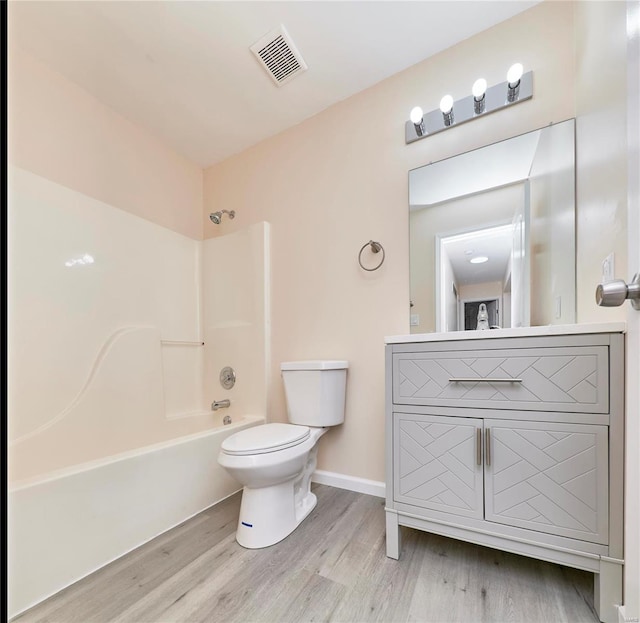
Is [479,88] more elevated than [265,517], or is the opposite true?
[479,88]

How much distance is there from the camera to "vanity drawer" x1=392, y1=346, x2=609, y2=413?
36.2 inches

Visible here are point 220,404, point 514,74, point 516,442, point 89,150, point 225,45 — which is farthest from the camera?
point 220,404

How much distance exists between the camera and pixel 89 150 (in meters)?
1.93

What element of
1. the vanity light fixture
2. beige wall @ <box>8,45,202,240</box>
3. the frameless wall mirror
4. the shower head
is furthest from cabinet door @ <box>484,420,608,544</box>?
beige wall @ <box>8,45,202,240</box>

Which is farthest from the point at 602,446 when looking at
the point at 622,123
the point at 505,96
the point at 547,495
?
the point at 505,96

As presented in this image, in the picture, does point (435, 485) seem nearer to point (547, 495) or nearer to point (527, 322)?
point (547, 495)

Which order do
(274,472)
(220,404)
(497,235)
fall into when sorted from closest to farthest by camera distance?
(274,472) → (497,235) → (220,404)

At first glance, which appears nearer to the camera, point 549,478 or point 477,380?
point 549,478

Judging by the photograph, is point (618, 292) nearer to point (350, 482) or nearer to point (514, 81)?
point (514, 81)

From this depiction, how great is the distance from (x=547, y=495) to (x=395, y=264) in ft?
3.93

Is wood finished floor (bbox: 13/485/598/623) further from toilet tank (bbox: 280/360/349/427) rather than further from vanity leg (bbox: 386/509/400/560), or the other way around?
toilet tank (bbox: 280/360/349/427)

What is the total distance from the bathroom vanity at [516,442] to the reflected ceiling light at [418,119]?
1227mm

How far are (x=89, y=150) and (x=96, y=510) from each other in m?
2.01

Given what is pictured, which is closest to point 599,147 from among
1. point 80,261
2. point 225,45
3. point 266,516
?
point 225,45
